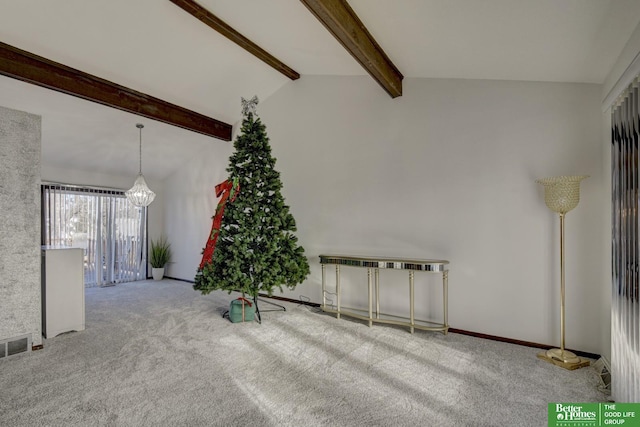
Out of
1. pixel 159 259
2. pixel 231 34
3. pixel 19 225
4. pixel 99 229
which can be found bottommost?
pixel 159 259

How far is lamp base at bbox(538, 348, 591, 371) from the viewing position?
2.63 metres

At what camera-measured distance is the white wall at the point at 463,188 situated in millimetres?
2928

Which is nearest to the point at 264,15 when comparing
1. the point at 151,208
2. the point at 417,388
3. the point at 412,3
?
the point at 412,3

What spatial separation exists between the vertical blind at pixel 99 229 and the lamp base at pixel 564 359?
7060 millimetres

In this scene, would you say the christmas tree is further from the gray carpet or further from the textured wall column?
the textured wall column

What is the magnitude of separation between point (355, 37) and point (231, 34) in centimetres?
159

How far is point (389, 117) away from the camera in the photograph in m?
3.99

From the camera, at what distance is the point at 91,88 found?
3830mm

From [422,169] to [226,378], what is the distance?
2866 millimetres

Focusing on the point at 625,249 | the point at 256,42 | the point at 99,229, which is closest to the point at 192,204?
the point at 99,229

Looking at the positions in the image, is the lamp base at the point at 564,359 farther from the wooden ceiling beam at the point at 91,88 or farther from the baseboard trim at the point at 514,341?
the wooden ceiling beam at the point at 91,88

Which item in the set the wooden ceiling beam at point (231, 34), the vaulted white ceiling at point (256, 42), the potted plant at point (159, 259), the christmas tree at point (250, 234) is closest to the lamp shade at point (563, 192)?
the vaulted white ceiling at point (256, 42)

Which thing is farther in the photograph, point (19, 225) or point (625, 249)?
point (19, 225)

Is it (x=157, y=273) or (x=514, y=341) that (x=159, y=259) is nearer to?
(x=157, y=273)
